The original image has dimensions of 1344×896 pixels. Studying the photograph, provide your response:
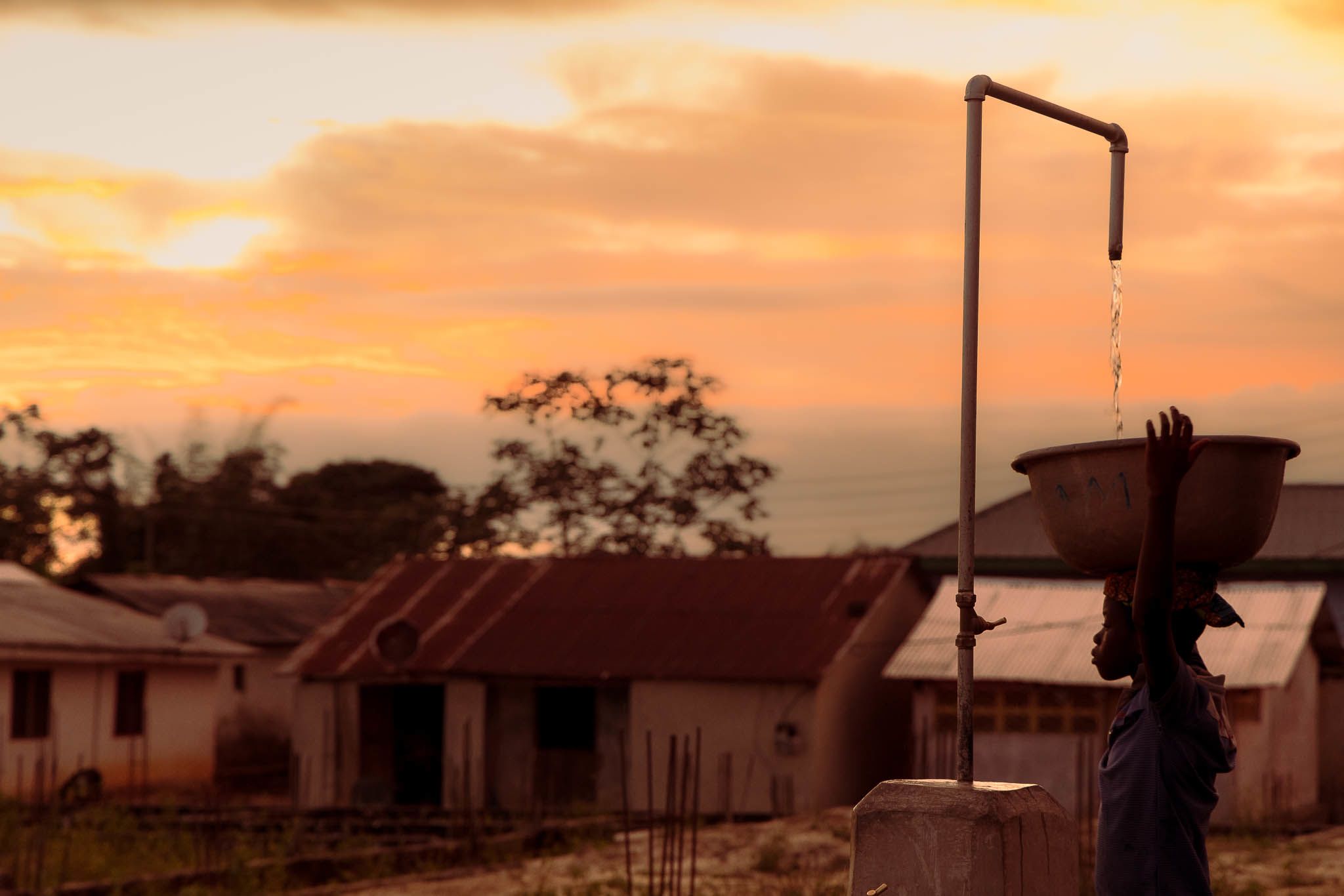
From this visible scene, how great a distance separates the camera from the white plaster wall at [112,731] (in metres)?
24.2

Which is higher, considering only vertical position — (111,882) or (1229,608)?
(1229,608)

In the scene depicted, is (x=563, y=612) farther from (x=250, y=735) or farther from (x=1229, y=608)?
(x=1229, y=608)

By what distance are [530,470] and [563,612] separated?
30.8ft

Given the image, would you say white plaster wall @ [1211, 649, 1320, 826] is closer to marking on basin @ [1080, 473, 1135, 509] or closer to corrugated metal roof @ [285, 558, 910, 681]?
corrugated metal roof @ [285, 558, 910, 681]

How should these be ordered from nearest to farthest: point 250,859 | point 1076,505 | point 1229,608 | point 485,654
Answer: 1. point 1229,608
2. point 1076,505
3. point 250,859
4. point 485,654

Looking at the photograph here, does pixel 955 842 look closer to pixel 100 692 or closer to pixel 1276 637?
pixel 1276 637

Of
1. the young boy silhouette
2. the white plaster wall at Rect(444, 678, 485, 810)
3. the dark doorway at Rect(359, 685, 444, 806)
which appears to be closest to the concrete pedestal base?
the young boy silhouette

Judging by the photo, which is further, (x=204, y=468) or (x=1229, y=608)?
(x=204, y=468)

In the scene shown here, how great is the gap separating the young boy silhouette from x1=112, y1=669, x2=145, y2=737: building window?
2446 cm

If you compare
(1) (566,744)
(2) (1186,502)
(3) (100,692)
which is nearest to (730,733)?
(1) (566,744)

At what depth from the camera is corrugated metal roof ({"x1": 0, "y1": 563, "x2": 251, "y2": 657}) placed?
24953mm

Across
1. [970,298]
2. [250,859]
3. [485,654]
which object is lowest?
[250,859]

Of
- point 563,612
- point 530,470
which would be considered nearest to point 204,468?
point 530,470

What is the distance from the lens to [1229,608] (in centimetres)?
412
